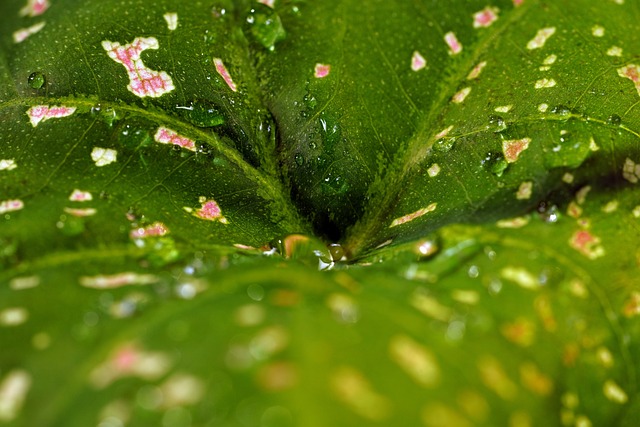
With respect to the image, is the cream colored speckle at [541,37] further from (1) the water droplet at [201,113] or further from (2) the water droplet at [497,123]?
(1) the water droplet at [201,113]

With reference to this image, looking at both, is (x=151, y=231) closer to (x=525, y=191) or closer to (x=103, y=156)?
(x=103, y=156)

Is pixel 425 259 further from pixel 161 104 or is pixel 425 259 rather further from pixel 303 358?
pixel 161 104

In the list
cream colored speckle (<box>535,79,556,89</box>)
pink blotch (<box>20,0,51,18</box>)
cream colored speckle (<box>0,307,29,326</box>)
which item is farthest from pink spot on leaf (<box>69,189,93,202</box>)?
cream colored speckle (<box>535,79,556,89</box>)

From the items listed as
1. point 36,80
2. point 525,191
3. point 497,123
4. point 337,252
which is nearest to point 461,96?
point 497,123

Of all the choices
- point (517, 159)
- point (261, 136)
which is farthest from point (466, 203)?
point (261, 136)

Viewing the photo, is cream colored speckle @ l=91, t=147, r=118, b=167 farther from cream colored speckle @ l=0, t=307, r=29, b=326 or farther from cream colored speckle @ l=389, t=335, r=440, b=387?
cream colored speckle @ l=389, t=335, r=440, b=387

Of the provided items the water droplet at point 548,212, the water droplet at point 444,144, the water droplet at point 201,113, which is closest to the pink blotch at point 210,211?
Answer: the water droplet at point 201,113
